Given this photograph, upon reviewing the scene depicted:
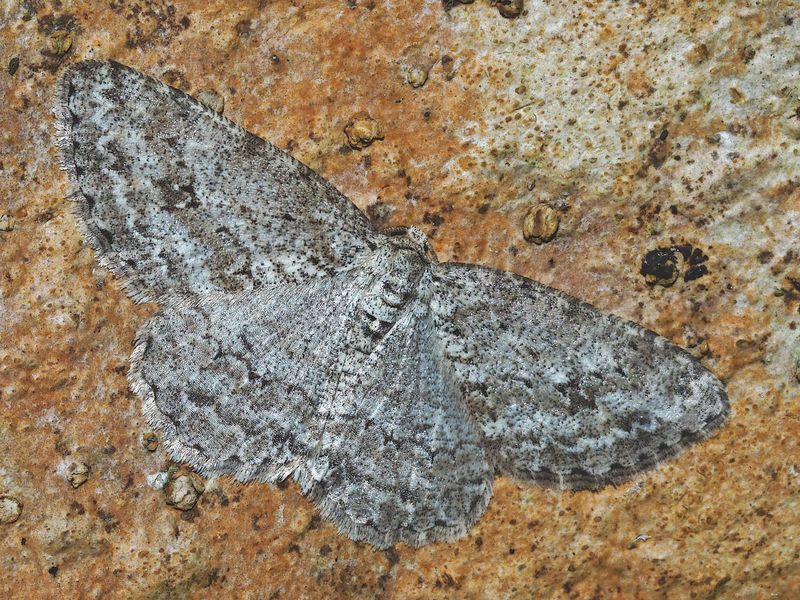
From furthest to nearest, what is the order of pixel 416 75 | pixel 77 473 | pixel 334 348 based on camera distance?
pixel 416 75
pixel 77 473
pixel 334 348

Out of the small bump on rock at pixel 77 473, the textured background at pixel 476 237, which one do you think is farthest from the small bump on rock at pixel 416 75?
the small bump on rock at pixel 77 473

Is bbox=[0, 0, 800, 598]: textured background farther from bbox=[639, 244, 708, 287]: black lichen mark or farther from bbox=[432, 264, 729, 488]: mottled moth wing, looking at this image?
bbox=[432, 264, 729, 488]: mottled moth wing

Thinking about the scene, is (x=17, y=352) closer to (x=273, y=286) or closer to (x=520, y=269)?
(x=273, y=286)

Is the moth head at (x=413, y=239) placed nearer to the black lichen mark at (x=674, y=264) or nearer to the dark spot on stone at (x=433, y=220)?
the dark spot on stone at (x=433, y=220)

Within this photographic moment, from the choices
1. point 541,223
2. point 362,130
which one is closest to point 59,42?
point 362,130

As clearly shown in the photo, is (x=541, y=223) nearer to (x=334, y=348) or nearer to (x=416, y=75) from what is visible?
(x=416, y=75)

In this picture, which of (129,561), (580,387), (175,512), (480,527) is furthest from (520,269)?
(129,561)
